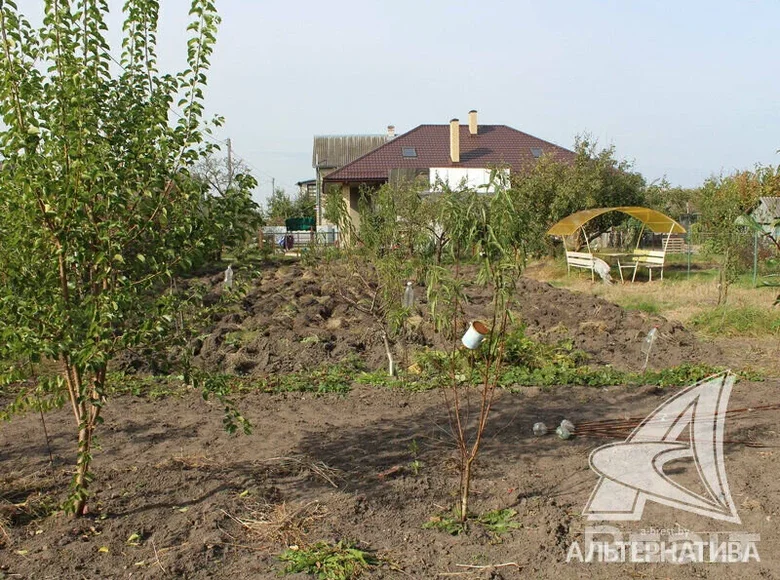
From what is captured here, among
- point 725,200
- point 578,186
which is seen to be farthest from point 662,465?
point 725,200

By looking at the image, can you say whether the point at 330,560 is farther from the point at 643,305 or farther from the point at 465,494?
the point at 643,305

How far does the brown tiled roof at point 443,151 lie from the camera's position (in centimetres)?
3148

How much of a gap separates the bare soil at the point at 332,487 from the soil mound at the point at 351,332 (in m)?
1.61

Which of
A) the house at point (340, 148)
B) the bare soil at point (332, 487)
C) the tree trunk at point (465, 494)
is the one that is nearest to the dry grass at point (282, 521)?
the bare soil at point (332, 487)

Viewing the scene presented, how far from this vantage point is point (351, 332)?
9.99 m

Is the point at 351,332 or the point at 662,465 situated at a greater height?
the point at 351,332

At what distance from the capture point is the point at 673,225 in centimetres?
1980

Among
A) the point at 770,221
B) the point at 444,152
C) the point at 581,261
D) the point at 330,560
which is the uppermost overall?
the point at 444,152

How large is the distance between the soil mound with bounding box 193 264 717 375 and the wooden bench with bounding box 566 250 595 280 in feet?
17.4

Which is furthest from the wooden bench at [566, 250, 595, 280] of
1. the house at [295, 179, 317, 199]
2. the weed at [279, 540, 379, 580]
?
the house at [295, 179, 317, 199]

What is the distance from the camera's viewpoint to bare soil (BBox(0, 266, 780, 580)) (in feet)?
11.7

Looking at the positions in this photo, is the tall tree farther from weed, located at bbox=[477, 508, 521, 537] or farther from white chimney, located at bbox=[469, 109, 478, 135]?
weed, located at bbox=[477, 508, 521, 537]

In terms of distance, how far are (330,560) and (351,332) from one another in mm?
6530

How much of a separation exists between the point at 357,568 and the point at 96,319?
176 cm
